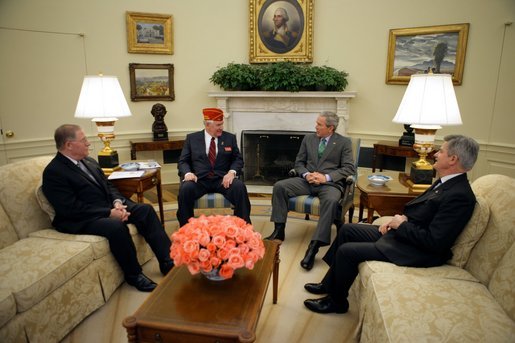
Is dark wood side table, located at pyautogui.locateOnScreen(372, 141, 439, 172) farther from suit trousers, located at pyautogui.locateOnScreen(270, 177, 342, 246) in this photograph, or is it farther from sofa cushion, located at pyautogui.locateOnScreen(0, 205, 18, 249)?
sofa cushion, located at pyautogui.locateOnScreen(0, 205, 18, 249)

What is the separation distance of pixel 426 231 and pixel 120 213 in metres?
2.18

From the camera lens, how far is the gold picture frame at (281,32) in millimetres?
5234

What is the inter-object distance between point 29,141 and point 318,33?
14.2 feet

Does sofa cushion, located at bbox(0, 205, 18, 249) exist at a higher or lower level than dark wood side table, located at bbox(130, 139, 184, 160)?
lower

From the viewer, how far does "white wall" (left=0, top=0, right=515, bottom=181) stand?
176 inches

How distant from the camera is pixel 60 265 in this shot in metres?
2.24

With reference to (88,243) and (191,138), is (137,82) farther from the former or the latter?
(88,243)

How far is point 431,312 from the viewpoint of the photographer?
5.56 feet

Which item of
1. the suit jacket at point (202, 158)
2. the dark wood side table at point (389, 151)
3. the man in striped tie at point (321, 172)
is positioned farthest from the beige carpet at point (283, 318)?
the dark wood side table at point (389, 151)

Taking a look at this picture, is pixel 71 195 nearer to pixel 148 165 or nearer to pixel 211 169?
pixel 148 165

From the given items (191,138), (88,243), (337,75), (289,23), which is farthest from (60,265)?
(289,23)

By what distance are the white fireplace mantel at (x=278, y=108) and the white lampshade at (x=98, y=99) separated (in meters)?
2.11

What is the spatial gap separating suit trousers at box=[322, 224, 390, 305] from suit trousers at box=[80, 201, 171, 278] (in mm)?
1341

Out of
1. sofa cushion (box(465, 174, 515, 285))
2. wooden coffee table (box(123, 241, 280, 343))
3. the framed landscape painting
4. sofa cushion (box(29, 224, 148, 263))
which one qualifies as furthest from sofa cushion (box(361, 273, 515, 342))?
the framed landscape painting
